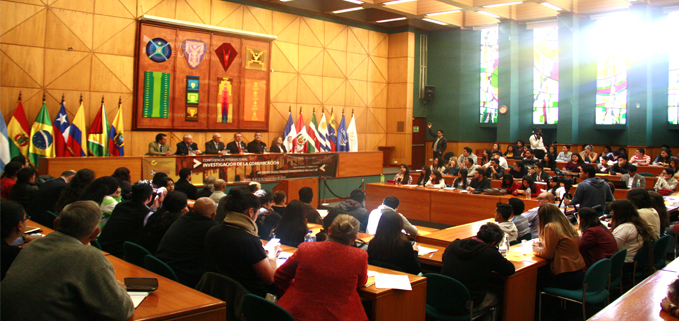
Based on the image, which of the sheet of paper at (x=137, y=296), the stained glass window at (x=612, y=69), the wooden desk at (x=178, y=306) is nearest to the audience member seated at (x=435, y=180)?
the wooden desk at (x=178, y=306)

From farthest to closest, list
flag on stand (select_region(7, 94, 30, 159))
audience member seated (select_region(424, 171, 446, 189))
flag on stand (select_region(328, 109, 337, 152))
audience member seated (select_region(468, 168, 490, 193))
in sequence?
flag on stand (select_region(328, 109, 337, 152))
audience member seated (select_region(424, 171, 446, 189))
audience member seated (select_region(468, 168, 490, 193))
flag on stand (select_region(7, 94, 30, 159))

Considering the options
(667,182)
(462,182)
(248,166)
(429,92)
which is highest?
(429,92)

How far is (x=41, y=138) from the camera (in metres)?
8.70

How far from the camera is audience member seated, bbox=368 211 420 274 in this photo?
3.62 metres

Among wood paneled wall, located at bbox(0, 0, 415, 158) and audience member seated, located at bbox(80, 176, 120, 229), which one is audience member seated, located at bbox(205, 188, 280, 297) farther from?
wood paneled wall, located at bbox(0, 0, 415, 158)

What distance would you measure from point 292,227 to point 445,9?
10090 millimetres

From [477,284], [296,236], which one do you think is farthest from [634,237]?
[296,236]

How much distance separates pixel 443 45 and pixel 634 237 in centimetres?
1222

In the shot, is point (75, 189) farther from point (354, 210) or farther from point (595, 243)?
point (595, 243)

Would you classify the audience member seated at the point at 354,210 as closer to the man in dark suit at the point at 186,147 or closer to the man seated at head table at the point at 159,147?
the man in dark suit at the point at 186,147

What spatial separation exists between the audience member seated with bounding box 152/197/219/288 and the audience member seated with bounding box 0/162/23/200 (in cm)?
341

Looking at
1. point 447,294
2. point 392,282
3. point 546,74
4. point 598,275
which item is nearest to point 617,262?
point 598,275

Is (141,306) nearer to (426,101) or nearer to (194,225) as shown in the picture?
(194,225)

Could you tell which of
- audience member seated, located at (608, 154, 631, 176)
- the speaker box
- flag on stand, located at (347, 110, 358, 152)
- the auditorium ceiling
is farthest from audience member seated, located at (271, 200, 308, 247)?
the speaker box
